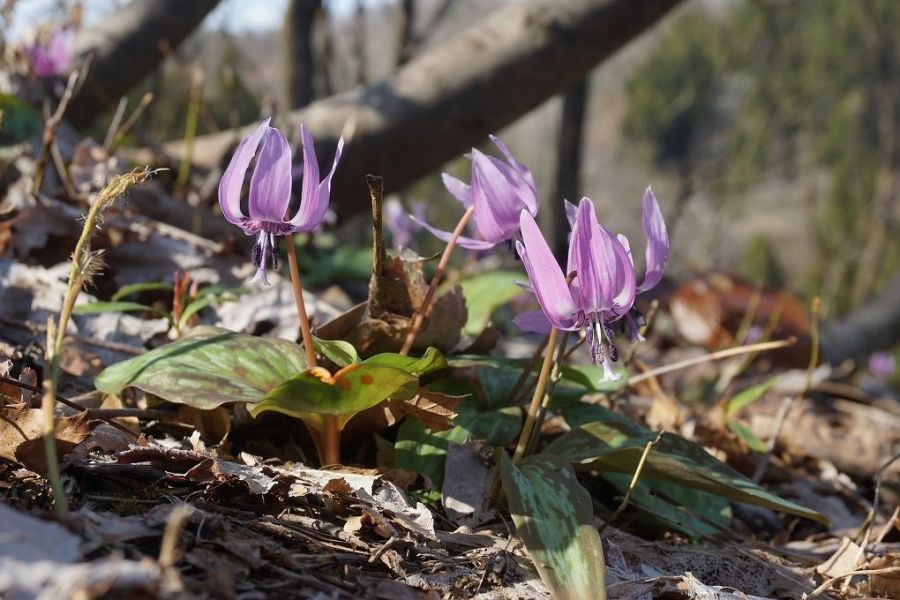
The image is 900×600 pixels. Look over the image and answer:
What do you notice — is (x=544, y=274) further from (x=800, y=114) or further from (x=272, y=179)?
(x=800, y=114)

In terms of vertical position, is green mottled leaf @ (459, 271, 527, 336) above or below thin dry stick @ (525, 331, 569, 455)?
A: below

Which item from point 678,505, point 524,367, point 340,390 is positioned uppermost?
point 340,390

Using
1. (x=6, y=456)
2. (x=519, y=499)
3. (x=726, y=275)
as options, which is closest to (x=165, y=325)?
(x=6, y=456)

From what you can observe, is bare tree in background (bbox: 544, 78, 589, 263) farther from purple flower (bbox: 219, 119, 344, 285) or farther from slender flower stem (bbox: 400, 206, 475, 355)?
purple flower (bbox: 219, 119, 344, 285)

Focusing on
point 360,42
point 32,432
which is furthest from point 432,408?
point 360,42

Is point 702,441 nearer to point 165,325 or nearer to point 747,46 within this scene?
point 165,325

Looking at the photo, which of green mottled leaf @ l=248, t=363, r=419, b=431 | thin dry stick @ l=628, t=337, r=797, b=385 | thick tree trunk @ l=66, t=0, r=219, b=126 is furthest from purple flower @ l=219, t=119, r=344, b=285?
thick tree trunk @ l=66, t=0, r=219, b=126

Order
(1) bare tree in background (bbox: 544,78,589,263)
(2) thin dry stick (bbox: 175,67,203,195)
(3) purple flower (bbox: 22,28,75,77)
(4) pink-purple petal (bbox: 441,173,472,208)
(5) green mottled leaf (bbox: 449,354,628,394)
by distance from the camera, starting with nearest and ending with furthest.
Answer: (4) pink-purple petal (bbox: 441,173,472,208)
(5) green mottled leaf (bbox: 449,354,628,394)
(2) thin dry stick (bbox: 175,67,203,195)
(3) purple flower (bbox: 22,28,75,77)
(1) bare tree in background (bbox: 544,78,589,263)
